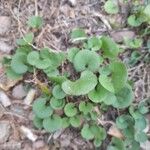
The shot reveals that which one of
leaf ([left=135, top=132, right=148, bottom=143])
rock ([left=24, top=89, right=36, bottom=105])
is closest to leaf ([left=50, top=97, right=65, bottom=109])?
rock ([left=24, top=89, right=36, bottom=105])

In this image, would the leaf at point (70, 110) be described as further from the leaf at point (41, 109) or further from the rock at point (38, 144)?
the rock at point (38, 144)

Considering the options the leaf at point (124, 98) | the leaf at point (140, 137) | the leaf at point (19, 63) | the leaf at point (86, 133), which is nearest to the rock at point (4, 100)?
the leaf at point (19, 63)

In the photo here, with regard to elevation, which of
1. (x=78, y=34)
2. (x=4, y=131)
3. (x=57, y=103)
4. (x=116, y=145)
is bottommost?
(x=116, y=145)

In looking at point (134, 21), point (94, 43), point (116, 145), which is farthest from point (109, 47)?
point (116, 145)

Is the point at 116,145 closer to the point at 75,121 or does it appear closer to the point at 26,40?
the point at 75,121

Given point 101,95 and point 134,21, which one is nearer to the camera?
point 101,95

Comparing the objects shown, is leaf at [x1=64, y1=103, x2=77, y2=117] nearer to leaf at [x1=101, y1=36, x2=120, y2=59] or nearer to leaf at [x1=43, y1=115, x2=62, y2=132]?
leaf at [x1=43, y1=115, x2=62, y2=132]
